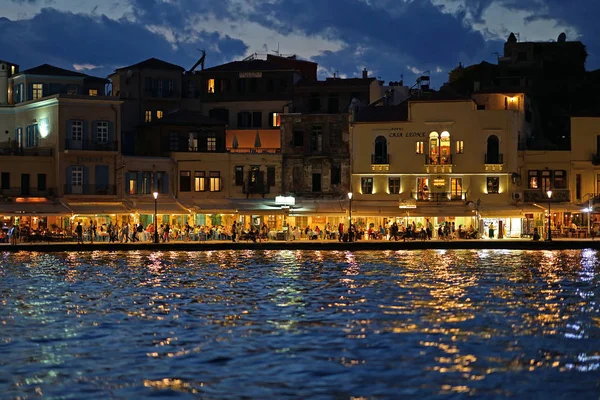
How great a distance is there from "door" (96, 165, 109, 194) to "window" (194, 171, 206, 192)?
5816mm

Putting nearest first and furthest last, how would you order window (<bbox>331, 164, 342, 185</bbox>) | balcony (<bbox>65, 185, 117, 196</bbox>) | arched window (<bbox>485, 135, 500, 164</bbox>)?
balcony (<bbox>65, 185, 117, 196</bbox>)
arched window (<bbox>485, 135, 500, 164</bbox>)
window (<bbox>331, 164, 342, 185</bbox>)

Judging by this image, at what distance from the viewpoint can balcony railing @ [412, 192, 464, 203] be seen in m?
69.8

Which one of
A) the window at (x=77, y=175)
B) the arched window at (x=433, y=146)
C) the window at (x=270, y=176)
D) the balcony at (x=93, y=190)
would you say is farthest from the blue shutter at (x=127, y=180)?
the arched window at (x=433, y=146)

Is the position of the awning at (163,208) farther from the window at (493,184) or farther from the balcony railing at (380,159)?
the window at (493,184)

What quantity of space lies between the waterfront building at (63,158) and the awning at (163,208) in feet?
5.59

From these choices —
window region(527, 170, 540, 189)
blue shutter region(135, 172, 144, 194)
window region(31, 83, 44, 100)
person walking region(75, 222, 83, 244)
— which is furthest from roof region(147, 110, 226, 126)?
window region(527, 170, 540, 189)

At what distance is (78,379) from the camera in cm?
2730

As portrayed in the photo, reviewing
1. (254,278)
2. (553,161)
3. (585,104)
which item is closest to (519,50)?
(585,104)

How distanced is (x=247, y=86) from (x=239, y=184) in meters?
12.4

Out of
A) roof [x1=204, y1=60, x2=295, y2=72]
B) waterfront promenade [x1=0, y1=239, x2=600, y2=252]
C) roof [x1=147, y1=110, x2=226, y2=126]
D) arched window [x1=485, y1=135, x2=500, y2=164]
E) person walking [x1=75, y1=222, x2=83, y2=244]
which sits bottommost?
waterfront promenade [x1=0, y1=239, x2=600, y2=252]

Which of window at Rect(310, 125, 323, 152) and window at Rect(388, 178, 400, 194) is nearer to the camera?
window at Rect(388, 178, 400, 194)

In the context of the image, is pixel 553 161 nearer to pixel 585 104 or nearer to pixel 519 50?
pixel 585 104

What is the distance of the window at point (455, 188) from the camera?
69812 mm

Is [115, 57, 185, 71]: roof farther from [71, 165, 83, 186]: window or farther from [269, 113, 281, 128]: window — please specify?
[71, 165, 83, 186]: window
